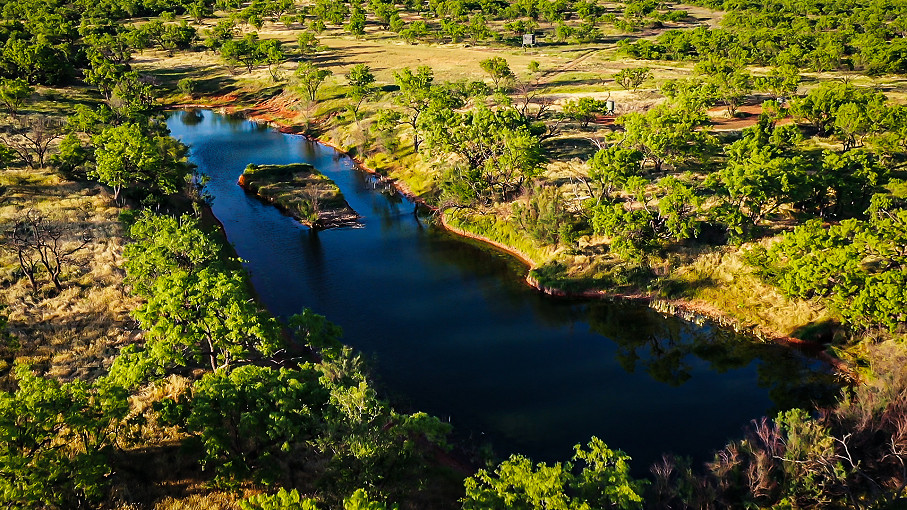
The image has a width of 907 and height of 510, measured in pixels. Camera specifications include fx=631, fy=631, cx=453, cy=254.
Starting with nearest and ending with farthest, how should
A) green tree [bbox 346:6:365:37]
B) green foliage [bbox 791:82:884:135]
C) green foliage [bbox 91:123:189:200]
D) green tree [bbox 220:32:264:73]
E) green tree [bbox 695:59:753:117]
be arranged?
1. green foliage [bbox 91:123:189:200]
2. green foliage [bbox 791:82:884:135]
3. green tree [bbox 695:59:753:117]
4. green tree [bbox 220:32:264:73]
5. green tree [bbox 346:6:365:37]

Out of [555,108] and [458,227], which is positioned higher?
[555,108]

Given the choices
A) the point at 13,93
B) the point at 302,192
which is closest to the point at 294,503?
the point at 302,192

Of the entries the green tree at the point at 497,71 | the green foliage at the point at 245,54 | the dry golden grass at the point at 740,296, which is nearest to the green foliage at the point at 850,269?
the dry golden grass at the point at 740,296

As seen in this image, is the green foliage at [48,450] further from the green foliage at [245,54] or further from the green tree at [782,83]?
the green foliage at [245,54]

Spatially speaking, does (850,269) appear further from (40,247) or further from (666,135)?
(40,247)

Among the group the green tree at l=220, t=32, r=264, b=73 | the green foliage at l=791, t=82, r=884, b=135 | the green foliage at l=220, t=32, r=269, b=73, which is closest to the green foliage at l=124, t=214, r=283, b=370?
the green foliage at l=791, t=82, r=884, b=135

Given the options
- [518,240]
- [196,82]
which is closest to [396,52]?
[196,82]

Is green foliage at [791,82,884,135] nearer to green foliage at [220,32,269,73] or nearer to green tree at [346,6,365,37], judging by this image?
green foliage at [220,32,269,73]
